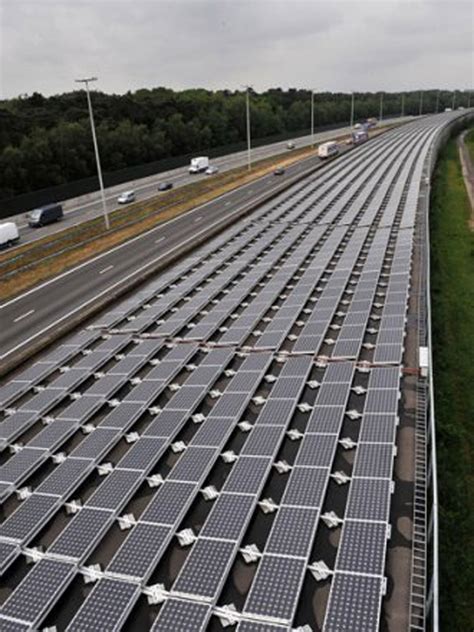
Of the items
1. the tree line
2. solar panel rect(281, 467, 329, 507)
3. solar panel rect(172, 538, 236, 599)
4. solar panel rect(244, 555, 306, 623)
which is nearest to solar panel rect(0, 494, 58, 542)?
solar panel rect(172, 538, 236, 599)

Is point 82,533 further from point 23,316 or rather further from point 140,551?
point 23,316

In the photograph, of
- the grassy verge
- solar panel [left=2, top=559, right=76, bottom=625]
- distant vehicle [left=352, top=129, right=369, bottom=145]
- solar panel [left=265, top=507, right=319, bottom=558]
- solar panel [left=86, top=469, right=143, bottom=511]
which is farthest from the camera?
distant vehicle [left=352, top=129, right=369, bottom=145]

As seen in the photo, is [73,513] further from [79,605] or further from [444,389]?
[444,389]

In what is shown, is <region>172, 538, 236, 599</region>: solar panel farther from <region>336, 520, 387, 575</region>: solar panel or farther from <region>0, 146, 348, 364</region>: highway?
<region>0, 146, 348, 364</region>: highway

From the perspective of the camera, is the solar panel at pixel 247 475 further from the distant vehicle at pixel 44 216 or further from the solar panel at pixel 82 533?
the distant vehicle at pixel 44 216

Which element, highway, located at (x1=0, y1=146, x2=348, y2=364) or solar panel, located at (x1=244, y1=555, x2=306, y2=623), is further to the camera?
highway, located at (x1=0, y1=146, x2=348, y2=364)

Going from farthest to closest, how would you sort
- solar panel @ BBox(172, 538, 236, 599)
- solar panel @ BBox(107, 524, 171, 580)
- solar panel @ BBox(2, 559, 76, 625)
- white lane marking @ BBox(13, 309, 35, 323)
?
white lane marking @ BBox(13, 309, 35, 323) → solar panel @ BBox(107, 524, 171, 580) → solar panel @ BBox(172, 538, 236, 599) → solar panel @ BBox(2, 559, 76, 625)
